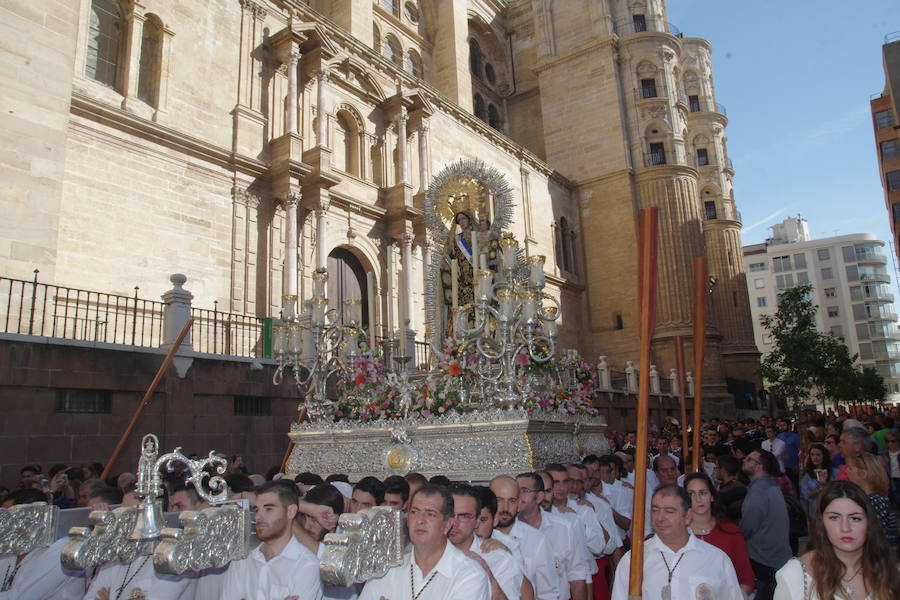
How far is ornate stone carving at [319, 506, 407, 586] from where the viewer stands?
253cm

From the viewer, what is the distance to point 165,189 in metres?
14.7

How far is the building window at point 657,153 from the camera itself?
30875mm

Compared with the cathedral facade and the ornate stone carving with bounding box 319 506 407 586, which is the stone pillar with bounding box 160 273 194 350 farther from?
the ornate stone carving with bounding box 319 506 407 586

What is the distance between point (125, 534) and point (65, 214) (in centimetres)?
1159

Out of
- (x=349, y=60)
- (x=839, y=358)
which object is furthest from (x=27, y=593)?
(x=839, y=358)

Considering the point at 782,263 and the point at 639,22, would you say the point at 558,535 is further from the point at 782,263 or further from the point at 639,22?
the point at 782,263

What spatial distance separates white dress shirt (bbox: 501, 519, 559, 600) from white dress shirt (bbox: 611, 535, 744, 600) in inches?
41.3

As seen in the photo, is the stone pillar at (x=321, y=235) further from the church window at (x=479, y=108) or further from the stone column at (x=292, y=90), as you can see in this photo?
the church window at (x=479, y=108)

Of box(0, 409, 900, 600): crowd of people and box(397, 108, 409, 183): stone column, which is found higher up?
box(397, 108, 409, 183): stone column

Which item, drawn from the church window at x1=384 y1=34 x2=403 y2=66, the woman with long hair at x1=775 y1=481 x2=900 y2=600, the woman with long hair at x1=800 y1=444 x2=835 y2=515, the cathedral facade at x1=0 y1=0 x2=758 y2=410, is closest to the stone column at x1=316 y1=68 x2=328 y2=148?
the cathedral facade at x1=0 y1=0 x2=758 y2=410

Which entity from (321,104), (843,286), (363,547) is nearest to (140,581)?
(363,547)

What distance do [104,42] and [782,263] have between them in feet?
258

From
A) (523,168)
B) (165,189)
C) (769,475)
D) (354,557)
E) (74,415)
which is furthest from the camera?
(523,168)

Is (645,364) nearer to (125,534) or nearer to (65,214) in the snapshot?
(125,534)
